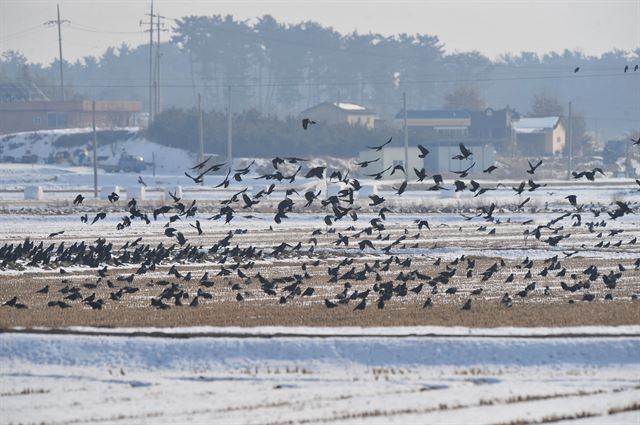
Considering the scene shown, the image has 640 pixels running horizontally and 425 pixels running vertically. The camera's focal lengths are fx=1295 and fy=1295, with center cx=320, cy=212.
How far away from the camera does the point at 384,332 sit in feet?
70.0

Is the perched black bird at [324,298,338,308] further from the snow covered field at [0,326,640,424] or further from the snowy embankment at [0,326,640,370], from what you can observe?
the snowy embankment at [0,326,640,370]

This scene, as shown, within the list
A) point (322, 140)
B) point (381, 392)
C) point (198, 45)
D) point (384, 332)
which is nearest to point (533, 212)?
point (384, 332)

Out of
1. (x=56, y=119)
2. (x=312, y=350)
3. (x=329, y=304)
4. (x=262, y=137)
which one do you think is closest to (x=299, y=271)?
(x=329, y=304)

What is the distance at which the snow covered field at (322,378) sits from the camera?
16.2 metres

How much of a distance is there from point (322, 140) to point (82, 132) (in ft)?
82.1

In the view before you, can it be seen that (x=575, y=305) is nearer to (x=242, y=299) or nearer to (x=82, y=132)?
(x=242, y=299)

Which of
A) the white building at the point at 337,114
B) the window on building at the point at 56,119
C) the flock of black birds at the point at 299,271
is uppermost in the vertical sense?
the flock of black birds at the point at 299,271

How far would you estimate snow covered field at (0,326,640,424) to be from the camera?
16.2 m

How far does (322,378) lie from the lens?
18.8 metres

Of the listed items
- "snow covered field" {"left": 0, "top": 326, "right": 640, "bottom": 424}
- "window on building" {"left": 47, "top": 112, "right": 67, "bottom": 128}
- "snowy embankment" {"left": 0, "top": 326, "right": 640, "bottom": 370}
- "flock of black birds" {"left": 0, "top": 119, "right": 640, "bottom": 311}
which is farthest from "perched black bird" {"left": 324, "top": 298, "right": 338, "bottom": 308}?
"window on building" {"left": 47, "top": 112, "right": 67, "bottom": 128}

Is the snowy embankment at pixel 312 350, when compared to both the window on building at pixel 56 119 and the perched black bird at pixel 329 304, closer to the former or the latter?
the perched black bird at pixel 329 304

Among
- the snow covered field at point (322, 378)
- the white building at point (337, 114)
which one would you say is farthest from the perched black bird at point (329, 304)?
the white building at point (337, 114)

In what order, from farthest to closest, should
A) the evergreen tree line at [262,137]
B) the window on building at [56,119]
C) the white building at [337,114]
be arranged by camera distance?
the window on building at [56,119] → the white building at [337,114] → the evergreen tree line at [262,137]

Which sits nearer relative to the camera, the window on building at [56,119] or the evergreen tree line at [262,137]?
the evergreen tree line at [262,137]
